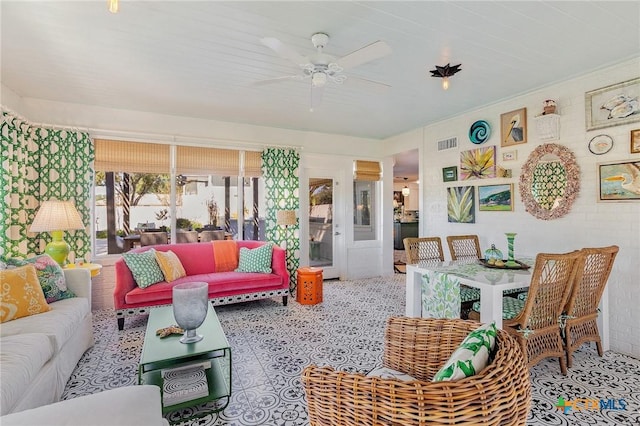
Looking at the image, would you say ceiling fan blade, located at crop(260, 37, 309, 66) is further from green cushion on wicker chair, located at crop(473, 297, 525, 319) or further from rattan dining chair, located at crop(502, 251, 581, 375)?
green cushion on wicker chair, located at crop(473, 297, 525, 319)

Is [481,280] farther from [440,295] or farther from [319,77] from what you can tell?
[319,77]

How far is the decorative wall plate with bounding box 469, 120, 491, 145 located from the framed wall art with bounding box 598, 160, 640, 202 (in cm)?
134

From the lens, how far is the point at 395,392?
89 centimetres

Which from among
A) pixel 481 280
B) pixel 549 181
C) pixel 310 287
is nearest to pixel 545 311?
pixel 481 280

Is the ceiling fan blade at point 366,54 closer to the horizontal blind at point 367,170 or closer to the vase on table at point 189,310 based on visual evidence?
the vase on table at point 189,310

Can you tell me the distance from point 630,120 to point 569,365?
7.52ft

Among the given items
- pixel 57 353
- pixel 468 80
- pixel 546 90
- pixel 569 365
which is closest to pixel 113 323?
pixel 57 353

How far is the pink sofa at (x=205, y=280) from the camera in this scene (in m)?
3.42

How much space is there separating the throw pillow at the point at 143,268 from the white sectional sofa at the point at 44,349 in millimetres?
667

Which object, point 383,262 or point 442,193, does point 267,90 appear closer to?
point 442,193

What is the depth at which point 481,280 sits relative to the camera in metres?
2.45

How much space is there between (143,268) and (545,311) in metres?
3.95

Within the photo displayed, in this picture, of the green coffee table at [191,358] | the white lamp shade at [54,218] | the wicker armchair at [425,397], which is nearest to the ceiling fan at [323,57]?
the wicker armchair at [425,397]

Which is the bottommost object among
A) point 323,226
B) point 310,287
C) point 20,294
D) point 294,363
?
point 294,363
